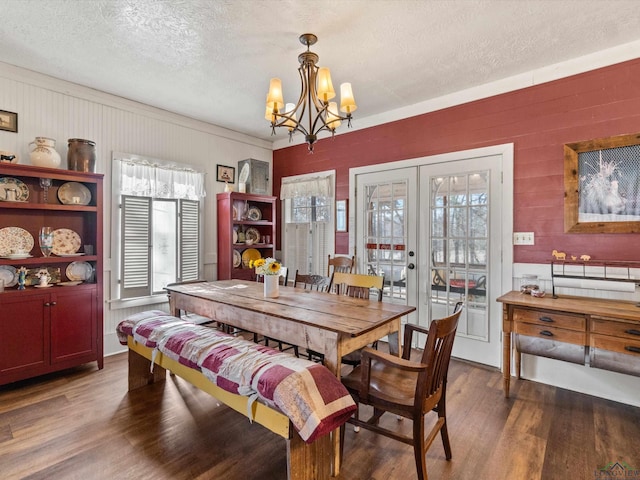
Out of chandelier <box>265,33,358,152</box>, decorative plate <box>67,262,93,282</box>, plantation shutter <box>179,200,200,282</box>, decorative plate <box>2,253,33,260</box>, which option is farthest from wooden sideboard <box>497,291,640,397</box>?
decorative plate <box>2,253,33,260</box>

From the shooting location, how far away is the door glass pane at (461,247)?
11.2ft

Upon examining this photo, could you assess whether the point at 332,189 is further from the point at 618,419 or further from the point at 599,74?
the point at 618,419

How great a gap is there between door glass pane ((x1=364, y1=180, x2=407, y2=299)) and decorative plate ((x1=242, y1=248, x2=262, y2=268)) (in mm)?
1693

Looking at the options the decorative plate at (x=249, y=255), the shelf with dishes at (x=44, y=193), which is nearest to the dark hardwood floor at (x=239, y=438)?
the shelf with dishes at (x=44, y=193)

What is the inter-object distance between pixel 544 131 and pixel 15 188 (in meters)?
4.89

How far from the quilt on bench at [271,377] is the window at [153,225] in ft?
6.04

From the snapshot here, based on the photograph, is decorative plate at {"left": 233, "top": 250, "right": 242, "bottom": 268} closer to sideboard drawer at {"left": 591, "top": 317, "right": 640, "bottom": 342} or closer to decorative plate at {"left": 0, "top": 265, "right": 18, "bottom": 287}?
decorative plate at {"left": 0, "top": 265, "right": 18, "bottom": 287}

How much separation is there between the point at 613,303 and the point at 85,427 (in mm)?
3998

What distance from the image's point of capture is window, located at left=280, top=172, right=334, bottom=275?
15.4 ft

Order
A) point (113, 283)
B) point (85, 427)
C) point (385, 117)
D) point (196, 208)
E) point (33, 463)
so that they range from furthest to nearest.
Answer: point (196, 208) < point (385, 117) < point (113, 283) < point (85, 427) < point (33, 463)

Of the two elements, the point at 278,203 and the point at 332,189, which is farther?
the point at 278,203

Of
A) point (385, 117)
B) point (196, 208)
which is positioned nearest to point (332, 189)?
point (385, 117)

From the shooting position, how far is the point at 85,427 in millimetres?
2270

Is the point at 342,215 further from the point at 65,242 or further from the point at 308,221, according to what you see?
the point at 65,242
